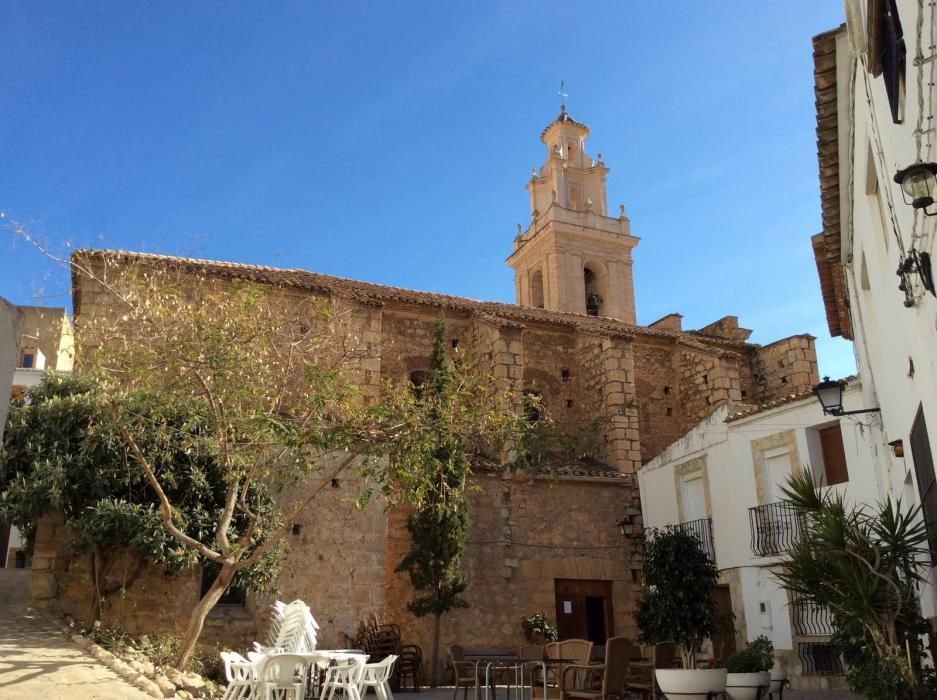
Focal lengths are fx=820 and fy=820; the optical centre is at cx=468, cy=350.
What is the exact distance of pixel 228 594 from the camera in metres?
13.1

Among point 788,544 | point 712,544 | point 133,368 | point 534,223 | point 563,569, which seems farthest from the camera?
point 534,223

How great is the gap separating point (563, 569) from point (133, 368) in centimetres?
950

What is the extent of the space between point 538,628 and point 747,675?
6028mm

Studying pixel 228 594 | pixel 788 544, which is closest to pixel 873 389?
pixel 788 544

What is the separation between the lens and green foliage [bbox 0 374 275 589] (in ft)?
35.8

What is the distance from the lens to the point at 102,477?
1129cm

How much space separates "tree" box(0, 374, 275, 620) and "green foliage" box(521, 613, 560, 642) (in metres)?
5.28

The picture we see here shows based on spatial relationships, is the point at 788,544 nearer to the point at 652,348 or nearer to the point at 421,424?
the point at 421,424

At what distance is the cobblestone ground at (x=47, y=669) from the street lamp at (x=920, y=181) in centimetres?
767

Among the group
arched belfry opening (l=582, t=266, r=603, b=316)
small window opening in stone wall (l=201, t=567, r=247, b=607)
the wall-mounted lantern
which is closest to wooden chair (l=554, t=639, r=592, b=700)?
the wall-mounted lantern

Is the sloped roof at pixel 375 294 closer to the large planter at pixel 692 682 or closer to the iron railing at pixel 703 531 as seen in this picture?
the iron railing at pixel 703 531

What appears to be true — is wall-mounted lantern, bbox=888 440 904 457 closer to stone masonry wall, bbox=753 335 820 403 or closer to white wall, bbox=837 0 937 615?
white wall, bbox=837 0 937 615

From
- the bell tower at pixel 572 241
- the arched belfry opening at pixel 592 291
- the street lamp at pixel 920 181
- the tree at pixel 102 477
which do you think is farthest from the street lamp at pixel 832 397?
the arched belfry opening at pixel 592 291

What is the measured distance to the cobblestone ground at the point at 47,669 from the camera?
7.75 m
